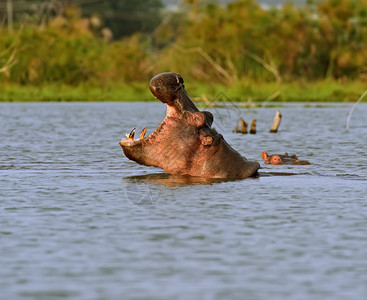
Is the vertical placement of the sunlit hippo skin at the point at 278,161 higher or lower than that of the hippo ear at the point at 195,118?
lower

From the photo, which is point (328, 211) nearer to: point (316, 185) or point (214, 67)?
point (316, 185)

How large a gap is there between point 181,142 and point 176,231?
409 cm

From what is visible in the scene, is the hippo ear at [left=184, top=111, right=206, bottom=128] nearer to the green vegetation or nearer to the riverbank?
the riverbank

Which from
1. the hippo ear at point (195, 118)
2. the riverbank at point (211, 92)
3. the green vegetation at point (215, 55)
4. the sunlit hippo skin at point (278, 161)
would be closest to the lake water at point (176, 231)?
the sunlit hippo skin at point (278, 161)

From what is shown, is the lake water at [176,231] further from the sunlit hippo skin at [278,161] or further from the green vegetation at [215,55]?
the green vegetation at [215,55]

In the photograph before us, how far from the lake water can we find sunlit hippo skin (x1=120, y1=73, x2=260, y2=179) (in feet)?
1.05

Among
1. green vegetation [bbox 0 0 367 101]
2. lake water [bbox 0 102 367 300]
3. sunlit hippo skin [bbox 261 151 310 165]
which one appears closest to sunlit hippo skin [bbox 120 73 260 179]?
lake water [bbox 0 102 367 300]

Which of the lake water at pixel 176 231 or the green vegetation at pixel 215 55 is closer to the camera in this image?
the lake water at pixel 176 231

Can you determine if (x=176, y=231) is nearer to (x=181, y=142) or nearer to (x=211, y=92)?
(x=181, y=142)

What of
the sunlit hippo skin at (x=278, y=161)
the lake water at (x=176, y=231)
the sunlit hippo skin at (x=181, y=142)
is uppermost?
the sunlit hippo skin at (x=181, y=142)

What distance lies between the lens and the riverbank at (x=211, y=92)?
50594 mm

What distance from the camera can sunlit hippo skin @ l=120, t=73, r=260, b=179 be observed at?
1384 cm

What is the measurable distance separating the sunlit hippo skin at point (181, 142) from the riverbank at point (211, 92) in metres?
34.1

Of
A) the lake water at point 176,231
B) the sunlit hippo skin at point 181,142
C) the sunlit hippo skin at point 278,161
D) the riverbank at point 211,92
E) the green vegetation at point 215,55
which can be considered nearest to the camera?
the lake water at point 176,231
